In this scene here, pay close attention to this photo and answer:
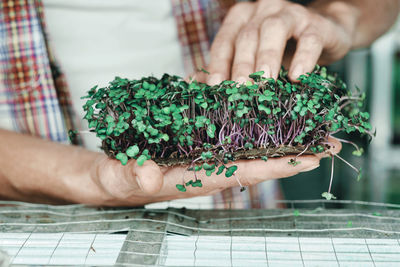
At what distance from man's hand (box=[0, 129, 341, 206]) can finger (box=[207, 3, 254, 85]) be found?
0.29 meters

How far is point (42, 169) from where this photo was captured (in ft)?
4.09

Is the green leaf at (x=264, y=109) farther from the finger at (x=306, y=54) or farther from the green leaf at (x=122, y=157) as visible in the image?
the green leaf at (x=122, y=157)

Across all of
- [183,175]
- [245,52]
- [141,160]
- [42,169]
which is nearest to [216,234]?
[183,175]

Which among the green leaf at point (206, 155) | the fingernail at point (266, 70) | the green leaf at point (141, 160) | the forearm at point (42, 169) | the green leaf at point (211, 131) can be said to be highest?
the fingernail at point (266, 70)

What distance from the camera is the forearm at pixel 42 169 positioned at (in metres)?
1.20

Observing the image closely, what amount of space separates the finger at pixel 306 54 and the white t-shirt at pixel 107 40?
0.65 metres

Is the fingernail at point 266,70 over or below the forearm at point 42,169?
over

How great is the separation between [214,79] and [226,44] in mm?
194

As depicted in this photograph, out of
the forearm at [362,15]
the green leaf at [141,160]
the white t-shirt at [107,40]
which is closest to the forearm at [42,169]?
the white t-shirt at [107,40]

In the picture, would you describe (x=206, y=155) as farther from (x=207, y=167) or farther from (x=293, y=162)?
(x=293, y=162)

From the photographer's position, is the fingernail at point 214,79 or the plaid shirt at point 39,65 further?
the plaid shirt at point 39,65

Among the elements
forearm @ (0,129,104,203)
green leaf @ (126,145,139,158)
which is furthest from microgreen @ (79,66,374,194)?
forearm @ (0,129,104,203)

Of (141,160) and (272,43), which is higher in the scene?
(272,43)

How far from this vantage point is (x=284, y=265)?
83 cm
